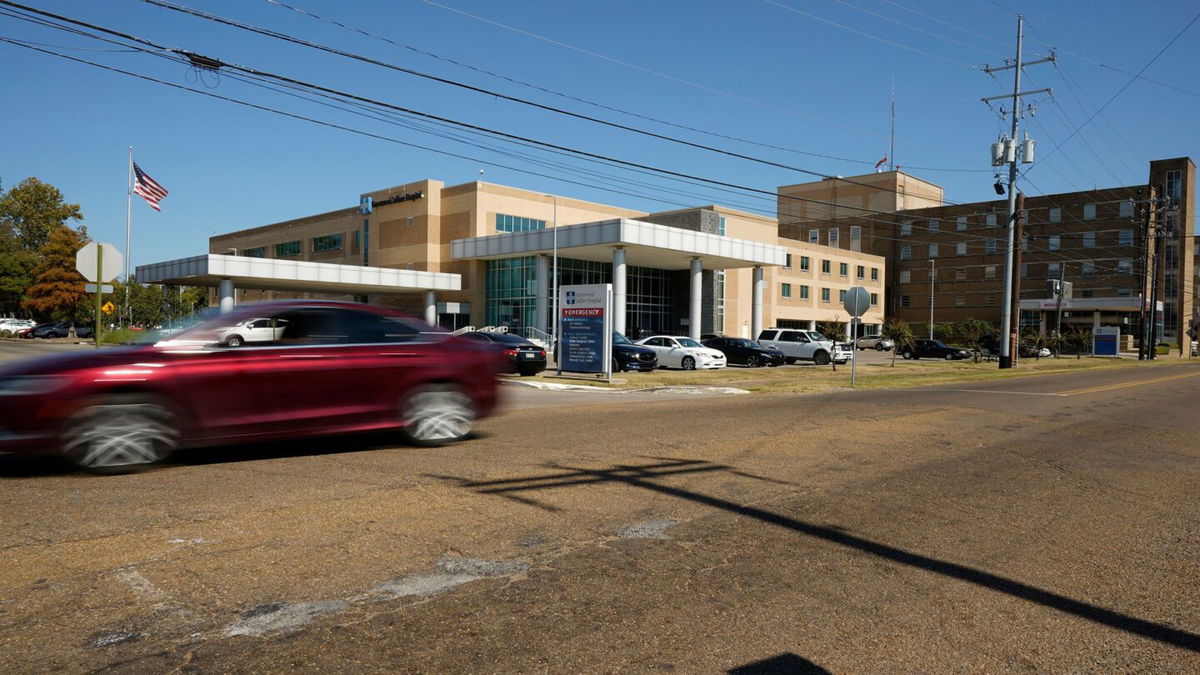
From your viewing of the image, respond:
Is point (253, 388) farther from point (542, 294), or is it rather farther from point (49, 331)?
point (49, 331)

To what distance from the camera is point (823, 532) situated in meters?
5.63

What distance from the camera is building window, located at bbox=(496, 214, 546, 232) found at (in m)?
54.4

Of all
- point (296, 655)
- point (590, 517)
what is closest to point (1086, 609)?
point (590, 517)

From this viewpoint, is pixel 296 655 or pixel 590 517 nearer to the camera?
pixel 296 655

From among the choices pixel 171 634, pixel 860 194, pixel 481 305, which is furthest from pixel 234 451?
pixel 860 194

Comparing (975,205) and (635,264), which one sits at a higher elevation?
(975,205)

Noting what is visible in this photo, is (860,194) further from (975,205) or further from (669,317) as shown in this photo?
(669,317)

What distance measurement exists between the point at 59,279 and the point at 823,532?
8443 cm

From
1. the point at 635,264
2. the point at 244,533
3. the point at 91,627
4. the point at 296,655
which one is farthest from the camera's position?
the point at 635,264

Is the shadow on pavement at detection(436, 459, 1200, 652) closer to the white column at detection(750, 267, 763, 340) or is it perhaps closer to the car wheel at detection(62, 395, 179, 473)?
the car wheel at detection(62, 395, 179, 473)

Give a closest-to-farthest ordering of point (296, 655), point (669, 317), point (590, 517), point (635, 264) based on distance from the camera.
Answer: point (296, 655)
point (590, 517)
point (635, 264)
point (669, 317)

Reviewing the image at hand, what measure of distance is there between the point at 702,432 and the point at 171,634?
8.16 m

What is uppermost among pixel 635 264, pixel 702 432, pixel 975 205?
pixel 975 205

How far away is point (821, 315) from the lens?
79312 millimetres
